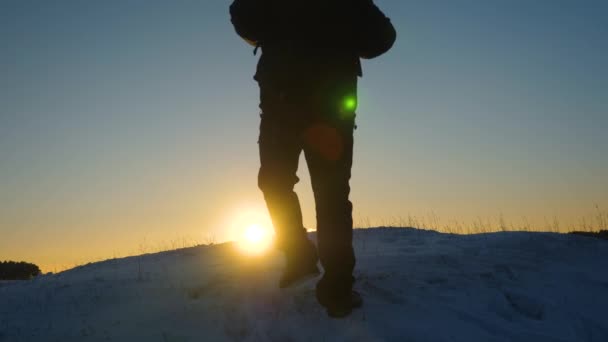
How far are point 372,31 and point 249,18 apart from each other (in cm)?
97

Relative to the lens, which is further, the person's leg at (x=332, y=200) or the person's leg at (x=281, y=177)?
the person's leg at (x=281, y=177)

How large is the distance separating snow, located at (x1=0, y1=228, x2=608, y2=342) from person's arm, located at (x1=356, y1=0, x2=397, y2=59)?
6.50 feet

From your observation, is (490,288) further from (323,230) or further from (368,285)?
(323,230)

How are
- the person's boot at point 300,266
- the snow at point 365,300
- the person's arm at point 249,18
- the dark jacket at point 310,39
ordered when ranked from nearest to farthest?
the snow at point 365,300, the dark jacket at point 310,39, the person's arm at point 249,18, the person's boot at point 300,266

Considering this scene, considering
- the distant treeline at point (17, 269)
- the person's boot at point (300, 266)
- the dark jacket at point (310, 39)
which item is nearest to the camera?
the dark jacket at point (310, 39)

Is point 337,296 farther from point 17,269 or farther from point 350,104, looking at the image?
point 17,269

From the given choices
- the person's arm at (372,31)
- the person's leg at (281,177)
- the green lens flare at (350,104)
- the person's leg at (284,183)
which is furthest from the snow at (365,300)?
the person's arm at (372,31)

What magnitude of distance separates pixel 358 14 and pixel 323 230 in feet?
5.57

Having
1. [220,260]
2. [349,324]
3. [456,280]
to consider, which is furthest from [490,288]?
[220,260]

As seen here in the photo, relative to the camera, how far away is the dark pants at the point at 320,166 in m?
3.65

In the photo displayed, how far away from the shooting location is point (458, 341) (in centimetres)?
333

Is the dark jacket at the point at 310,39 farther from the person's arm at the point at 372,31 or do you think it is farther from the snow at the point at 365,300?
the snow at the point at 365,300

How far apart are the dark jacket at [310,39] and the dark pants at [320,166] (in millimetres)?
180

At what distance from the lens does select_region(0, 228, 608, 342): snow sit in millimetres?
3576
